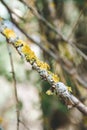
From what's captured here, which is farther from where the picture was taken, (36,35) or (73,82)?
(36,35)

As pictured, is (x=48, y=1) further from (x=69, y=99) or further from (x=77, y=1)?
Result: (x=69, y=99)

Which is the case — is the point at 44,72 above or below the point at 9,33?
below

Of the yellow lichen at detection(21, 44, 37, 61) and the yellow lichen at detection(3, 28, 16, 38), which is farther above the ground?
the yellow lichen at detection(3, 28, 16, 38)

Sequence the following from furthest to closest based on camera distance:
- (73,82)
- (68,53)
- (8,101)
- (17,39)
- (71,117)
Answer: (8,101) → (71,117) → (68,53) → (73,82) → (17,39)

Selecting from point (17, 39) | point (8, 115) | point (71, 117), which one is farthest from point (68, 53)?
point (17, 39)

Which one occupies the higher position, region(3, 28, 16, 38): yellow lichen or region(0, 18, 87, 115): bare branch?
region(3, 28, 16, 38): yellow lichen

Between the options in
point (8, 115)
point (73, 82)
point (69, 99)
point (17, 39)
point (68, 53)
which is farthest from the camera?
point (8, 115)

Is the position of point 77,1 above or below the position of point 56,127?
above

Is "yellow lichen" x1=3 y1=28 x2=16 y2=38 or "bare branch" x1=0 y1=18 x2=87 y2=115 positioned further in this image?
"yellow lichen" x1=3 y1=28 x2=16 y2=38

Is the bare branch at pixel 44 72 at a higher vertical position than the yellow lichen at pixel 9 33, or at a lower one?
lower

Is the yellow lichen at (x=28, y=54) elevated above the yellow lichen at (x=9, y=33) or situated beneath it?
situated beneath

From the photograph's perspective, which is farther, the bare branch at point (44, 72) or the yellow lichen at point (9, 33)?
the yellow lichen at point (9, 33)
